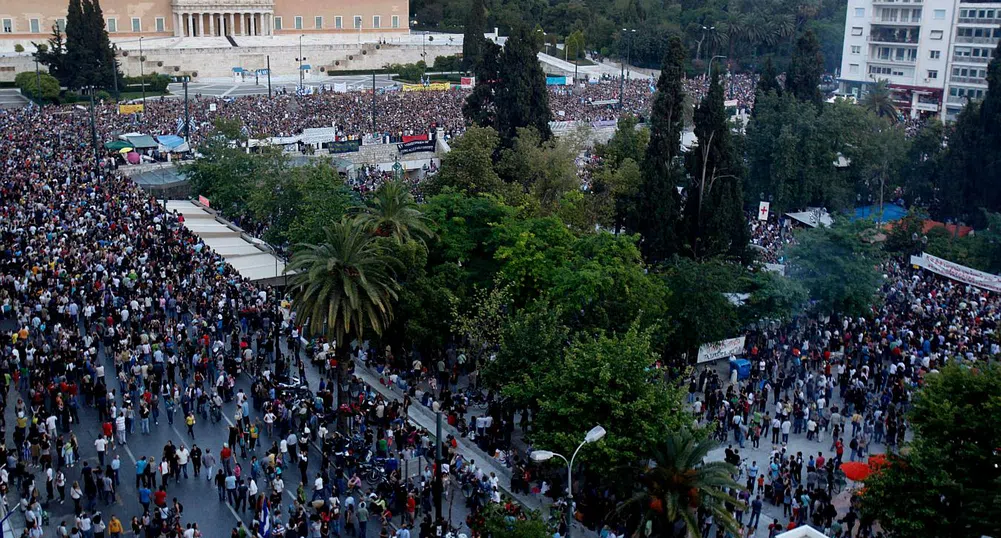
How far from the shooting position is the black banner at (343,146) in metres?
54.2

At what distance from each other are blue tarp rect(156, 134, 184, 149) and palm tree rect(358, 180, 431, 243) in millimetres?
24381

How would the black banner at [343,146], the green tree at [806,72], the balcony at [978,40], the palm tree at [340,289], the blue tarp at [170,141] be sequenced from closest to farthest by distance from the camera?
the palm tree at [340,289], the blue tarp at [170,141], the green tree at [806,72], the black banner at [343,146], the balcony at [978,40]

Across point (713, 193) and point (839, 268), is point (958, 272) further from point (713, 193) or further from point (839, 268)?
point (713, 193)

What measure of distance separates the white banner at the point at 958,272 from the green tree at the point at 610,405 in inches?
819

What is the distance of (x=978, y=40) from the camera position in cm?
6931

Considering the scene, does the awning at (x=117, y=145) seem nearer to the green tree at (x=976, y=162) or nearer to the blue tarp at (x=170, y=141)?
the blue tarp at (x=170, y=141)

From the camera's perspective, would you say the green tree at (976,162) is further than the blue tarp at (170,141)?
No

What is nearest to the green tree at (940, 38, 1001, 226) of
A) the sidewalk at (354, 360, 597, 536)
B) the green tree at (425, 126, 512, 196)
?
the green tree at (425, 126, 512, 196)

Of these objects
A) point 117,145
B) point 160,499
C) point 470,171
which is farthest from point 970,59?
point 160,499

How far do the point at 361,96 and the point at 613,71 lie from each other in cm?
3249

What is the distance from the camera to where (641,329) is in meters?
27.5

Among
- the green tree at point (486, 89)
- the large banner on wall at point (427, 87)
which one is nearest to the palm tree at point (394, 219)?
the green tree at point (486, 89)

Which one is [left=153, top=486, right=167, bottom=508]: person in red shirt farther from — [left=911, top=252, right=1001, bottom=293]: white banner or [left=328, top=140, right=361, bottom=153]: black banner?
[left=328, top=140, right=361, bottom=153]: black banner

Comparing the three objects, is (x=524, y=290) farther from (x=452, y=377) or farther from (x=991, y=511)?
(x=991, y=511)
